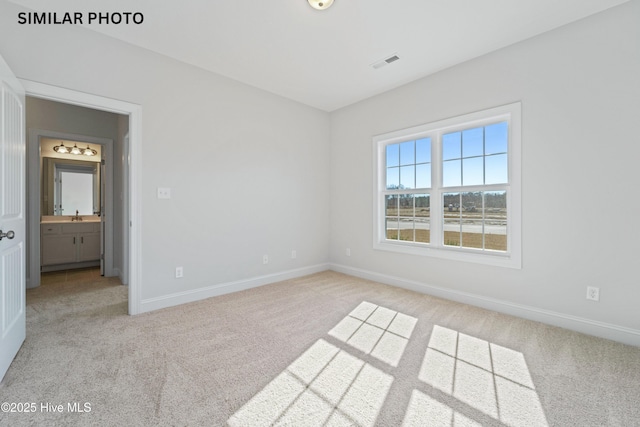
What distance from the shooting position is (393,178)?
3.99 metres

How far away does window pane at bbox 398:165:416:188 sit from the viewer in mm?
3750

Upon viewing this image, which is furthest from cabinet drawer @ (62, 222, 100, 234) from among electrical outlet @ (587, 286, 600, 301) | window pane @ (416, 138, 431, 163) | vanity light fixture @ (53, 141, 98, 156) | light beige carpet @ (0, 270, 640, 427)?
electrical outlet @ (587, 286, 600, 301)

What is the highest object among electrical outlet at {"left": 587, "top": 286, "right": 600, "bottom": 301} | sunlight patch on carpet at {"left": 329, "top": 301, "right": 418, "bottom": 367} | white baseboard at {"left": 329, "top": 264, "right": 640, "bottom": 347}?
electrical outlet at {"left": 587, "top": 286, "right": 600, "bottom": 301}

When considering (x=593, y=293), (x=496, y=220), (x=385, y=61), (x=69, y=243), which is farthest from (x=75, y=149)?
(x=593, y=293)

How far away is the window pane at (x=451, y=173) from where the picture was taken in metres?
3.31

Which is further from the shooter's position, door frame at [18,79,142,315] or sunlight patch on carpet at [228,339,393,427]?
door frame at [18,79,142,315]

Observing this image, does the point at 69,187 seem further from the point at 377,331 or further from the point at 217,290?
the point at 377,331

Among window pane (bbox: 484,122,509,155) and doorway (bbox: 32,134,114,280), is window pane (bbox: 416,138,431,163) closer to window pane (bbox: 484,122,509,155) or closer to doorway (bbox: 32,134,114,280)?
window pane (bbox: 484,122,509,155)

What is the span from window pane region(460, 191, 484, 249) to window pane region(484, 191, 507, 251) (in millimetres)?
61

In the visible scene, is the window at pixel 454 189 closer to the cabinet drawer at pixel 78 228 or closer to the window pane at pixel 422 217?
the window pane at pixel 422 217

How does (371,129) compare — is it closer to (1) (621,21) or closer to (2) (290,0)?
(2) (290,0)

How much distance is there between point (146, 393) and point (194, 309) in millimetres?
1360

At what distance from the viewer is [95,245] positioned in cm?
493

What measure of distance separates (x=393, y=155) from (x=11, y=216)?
13.1 feet
